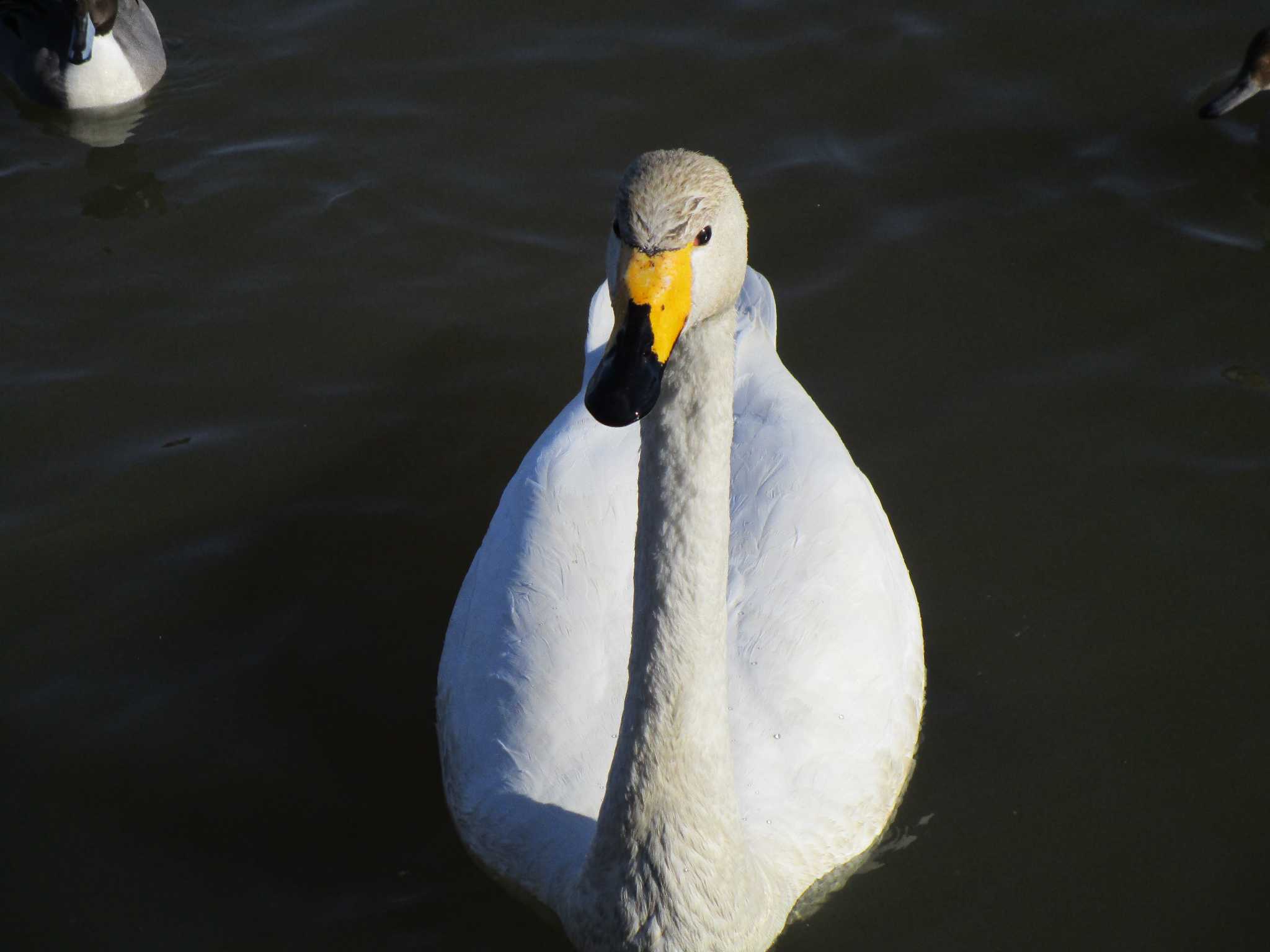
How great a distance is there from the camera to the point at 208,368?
782 centimetres

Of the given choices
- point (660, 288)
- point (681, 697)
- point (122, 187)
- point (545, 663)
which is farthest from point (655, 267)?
point (122, 187)

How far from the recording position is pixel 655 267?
3.55 m

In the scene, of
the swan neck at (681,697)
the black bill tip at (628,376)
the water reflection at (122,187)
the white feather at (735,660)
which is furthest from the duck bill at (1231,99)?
the black bill tip at (628,376)

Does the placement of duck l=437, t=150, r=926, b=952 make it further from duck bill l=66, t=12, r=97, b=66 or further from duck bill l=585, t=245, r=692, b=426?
duck bill l=66, t=12, r=97, b=66

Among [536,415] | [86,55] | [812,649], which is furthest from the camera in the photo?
[86,55]

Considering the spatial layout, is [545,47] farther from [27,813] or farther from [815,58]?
[27,813]

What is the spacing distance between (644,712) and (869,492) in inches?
84.2

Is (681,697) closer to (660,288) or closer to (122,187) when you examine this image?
(660,288)

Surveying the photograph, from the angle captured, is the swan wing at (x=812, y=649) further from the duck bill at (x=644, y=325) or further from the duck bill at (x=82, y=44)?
the duck bill at (x=82, y=44)

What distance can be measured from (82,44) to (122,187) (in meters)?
1.08

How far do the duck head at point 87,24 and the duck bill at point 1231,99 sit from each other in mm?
6496

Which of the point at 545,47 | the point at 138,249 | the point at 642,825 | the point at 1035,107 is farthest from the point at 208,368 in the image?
the point at 1035,107

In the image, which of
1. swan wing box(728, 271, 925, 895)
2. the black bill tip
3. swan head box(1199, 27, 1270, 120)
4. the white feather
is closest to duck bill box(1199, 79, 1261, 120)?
swan head box(1199, 27, 1270, 120)

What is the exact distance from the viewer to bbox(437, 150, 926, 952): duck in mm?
3750
